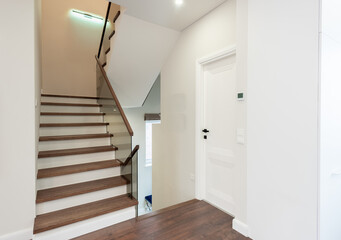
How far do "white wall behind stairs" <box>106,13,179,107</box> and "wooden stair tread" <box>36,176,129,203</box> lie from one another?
2.22 meters

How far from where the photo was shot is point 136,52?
354 cm

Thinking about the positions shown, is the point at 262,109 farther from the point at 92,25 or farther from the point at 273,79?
the point at 92,25

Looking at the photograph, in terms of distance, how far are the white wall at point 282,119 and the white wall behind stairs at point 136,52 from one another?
69.3 inches

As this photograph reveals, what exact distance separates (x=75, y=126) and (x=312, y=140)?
11.7ft

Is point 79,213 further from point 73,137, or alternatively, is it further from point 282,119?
point 282,119

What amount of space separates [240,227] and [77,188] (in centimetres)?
217

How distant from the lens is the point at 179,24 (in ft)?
10.1

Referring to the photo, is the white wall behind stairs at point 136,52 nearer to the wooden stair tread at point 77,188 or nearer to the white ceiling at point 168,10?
the white ceiling at point 168,10

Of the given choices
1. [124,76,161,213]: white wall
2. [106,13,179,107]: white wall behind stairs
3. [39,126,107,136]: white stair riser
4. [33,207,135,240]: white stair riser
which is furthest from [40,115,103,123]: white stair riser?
[124,76,161,213]: white wall

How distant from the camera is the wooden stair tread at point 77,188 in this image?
2.26m

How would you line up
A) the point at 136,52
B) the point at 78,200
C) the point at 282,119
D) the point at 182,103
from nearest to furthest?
the point at 282,119 → the point at 78,200 → the point at 182,103 → the point at 136,52

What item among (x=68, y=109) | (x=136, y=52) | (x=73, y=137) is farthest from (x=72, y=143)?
(x=136, y=52)

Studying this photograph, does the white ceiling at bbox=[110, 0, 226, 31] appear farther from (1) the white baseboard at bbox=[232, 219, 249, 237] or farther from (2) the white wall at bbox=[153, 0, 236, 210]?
(1) the white baseboard at bbox=[232, 219, 249, 237]
